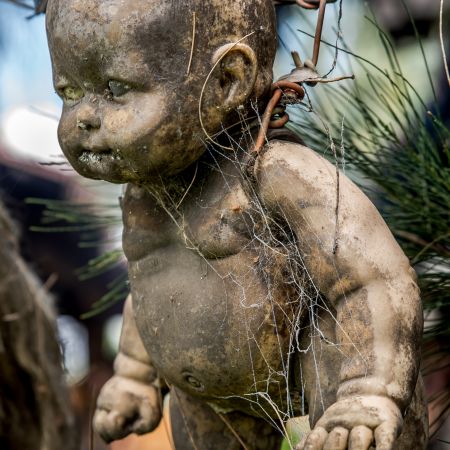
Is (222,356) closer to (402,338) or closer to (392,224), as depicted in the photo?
(402,338)

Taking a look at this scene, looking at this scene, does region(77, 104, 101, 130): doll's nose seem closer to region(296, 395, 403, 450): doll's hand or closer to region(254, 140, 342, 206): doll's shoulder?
region(254, 140, 342, 206): doll's shoulder

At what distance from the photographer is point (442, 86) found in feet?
7.54

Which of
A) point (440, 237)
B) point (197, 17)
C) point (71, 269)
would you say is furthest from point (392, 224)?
point (71, 269)

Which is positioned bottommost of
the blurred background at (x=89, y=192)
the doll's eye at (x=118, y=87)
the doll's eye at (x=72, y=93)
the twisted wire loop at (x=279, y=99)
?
the blurred background at (x=89, y=192)

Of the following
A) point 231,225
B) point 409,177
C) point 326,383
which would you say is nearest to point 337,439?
point 326,383

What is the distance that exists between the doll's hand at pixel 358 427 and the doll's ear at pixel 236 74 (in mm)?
361

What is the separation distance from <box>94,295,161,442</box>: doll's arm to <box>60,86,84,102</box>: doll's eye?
33 centimetres

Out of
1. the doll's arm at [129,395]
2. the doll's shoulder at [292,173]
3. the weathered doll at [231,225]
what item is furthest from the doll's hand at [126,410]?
the doll's shoulder at [292,173]

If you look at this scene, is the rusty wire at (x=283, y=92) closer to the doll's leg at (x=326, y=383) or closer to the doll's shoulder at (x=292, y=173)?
the doll's shoulder at (x=292, y=173)

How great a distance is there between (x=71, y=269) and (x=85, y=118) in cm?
205

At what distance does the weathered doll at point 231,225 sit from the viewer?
1146mm

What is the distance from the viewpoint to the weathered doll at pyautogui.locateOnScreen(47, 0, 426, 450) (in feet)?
3.76

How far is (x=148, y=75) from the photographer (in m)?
1.17

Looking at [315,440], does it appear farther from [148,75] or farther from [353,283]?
[148,75]
